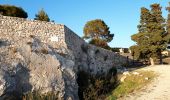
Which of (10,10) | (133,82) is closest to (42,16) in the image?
(10,10)

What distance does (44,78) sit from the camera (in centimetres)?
1950

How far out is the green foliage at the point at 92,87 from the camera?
21475 millimetres

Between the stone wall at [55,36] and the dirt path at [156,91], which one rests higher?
the stone wall at [55,36]

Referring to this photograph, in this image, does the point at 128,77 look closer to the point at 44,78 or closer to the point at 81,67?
the point at 81,67

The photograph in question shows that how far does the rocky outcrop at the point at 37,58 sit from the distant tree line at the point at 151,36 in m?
15.4

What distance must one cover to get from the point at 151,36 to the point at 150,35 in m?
0.25

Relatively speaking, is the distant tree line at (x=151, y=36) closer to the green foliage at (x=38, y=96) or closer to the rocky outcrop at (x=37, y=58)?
the rocky outcrop at (x=37, y=58)

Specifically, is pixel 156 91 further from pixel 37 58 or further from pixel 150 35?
pixel 150 35

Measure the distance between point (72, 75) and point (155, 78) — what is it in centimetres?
866

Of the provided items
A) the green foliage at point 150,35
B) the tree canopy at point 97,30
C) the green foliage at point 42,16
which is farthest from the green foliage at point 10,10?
the tree canopy at point 97,30

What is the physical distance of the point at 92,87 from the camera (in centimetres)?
2239

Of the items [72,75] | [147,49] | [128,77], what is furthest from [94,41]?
[72,75]

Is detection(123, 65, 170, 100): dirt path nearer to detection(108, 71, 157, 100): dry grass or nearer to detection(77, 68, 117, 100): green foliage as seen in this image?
detection(108, 71, 157, 100): dry grass

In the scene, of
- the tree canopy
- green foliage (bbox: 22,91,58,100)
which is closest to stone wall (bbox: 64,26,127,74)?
green foliage (bbox: 22,91,58,100)
